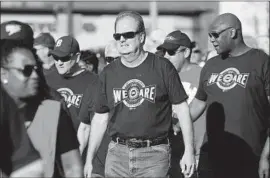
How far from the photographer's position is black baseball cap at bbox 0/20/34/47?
461cm

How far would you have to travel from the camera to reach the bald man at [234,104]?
726 centimetres

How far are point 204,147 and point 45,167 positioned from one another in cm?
344

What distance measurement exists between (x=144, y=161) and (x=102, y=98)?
75 centimetres

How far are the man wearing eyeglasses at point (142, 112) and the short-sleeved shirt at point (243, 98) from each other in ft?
2.39

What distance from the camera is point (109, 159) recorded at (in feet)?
23.2

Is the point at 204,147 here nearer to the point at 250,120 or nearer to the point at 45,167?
the point at 250,120

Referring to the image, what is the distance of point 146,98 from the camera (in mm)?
6738

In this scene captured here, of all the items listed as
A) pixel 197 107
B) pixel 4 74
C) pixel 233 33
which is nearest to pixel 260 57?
pixel 233 33

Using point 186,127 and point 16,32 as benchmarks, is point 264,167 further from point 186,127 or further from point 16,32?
point 16,32

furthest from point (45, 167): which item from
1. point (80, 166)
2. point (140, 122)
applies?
point (140, 122)

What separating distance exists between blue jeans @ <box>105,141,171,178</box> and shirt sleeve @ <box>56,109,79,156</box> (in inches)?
80.7

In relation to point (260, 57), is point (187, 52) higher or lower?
lower

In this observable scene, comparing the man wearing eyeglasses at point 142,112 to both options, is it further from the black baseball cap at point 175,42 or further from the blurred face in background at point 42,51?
the blurred face in background at point 42,51

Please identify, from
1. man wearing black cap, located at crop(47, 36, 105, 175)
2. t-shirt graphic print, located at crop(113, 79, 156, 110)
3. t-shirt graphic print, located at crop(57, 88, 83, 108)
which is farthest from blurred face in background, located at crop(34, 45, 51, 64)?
t-shirt graphic print, located at crop(113, 79, 156, 110)
